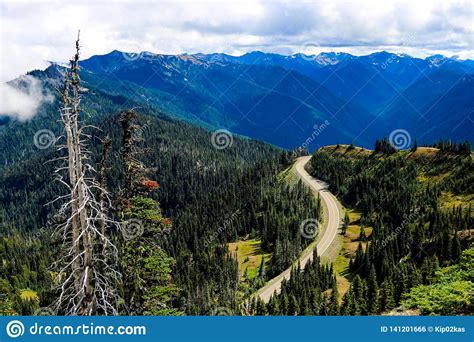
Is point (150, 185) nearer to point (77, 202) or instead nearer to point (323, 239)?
point (77, 202)

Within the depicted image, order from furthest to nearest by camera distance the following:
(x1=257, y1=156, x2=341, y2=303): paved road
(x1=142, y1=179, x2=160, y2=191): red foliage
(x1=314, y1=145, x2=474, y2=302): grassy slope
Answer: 1. (x1=314, y1=145, x2=474, y2=302): grassy slope
2. (x1=257, y1=156, x2=341, y2=303): paved road
3. (x1=142, y1=179, x2=160, y2=191): red foliage

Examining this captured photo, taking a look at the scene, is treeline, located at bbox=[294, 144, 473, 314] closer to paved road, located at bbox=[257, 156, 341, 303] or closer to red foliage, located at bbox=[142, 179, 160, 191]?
paved road, located at bbox=[257, 156, 341, 303]

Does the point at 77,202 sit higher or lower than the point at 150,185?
lower

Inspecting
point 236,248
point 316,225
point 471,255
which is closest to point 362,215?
point 316,225

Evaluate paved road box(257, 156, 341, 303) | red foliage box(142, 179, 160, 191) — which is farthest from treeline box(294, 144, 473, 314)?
red foliage box(142, 179, 160, 191)

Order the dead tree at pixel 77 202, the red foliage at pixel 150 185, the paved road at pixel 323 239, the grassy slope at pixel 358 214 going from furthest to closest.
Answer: the grassy slope at pixel 358 214, the paved road at pixel 323 239, the red foliage at pixel 150 185, the dead tree at pixel 77 202

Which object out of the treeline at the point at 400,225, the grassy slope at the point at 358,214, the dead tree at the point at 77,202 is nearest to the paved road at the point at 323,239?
the grassy slope at the point at 358,214

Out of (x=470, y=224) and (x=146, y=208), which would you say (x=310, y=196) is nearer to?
(x=470, y=224)

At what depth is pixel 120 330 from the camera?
1688cm

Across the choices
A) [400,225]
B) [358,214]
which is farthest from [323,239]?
[358,214]

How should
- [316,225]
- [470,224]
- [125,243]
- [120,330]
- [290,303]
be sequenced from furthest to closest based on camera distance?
[316,225], [470,224], [290,303], [125,243], [120,330]

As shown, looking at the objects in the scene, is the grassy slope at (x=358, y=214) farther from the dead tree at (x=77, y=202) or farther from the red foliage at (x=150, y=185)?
the dead tree at (x=77, y=202)

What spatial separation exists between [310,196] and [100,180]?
15194cm

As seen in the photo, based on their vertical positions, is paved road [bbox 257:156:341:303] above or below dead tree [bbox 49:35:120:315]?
below
